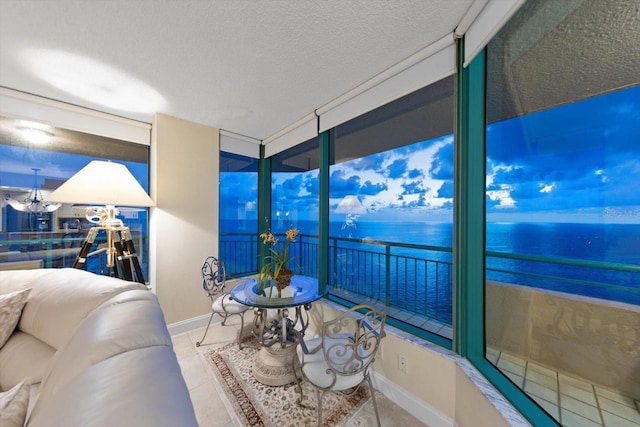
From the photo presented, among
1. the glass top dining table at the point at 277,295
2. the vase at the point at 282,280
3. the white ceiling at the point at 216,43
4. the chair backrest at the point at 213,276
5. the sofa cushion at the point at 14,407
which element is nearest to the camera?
the sofa cushion at the point at 14,407

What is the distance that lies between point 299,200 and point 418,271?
67.7 inches

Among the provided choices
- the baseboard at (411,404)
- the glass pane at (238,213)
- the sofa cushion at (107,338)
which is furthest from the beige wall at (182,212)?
the baseboard at (411,404)

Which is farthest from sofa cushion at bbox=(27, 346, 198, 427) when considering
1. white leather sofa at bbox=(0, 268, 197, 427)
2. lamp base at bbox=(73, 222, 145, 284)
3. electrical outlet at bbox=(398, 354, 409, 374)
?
lamp base at bbox=(73, 222, 145, 284)

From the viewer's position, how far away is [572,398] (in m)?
1.03

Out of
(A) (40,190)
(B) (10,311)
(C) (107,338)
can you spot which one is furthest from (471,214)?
(A) (40,190)

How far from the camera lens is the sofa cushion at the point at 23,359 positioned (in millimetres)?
1009

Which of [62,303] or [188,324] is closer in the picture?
[62,303]

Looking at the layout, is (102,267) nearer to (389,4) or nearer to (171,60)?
(171,60)

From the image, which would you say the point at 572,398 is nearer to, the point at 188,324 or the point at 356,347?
the point at 356,347

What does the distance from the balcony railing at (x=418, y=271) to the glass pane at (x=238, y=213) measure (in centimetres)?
2

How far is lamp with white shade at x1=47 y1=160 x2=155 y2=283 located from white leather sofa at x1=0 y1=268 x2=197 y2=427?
1.62 ft

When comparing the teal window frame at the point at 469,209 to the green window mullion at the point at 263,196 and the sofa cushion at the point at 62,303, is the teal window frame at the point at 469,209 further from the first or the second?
the green window mullion at the point at 263,196

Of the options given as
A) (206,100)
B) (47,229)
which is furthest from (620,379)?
(47,229)

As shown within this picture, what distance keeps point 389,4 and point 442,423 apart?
2456 millimetres
